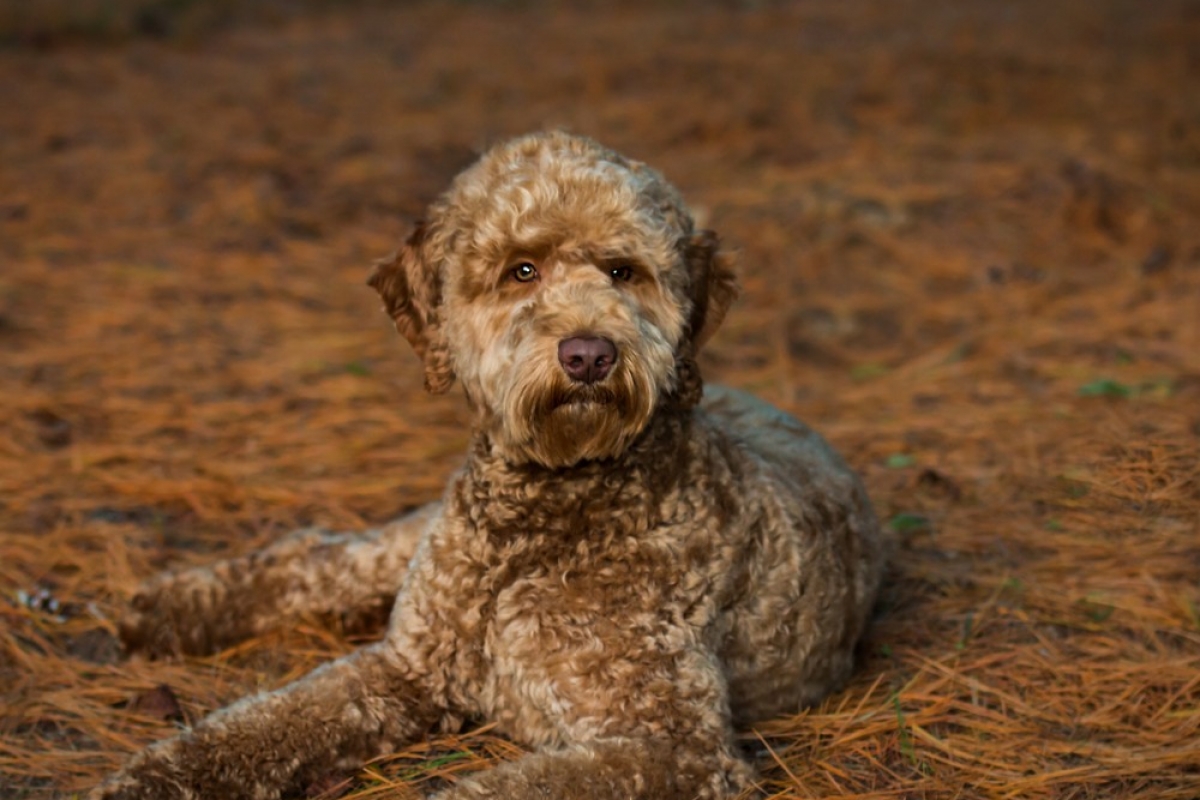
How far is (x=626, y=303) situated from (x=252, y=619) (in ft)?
6.27

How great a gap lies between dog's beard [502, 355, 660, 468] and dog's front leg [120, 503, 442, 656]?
44.3 inches

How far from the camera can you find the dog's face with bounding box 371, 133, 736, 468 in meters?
3.40

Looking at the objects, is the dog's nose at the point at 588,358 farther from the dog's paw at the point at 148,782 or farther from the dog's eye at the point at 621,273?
the dog's paw at the point at 148,782

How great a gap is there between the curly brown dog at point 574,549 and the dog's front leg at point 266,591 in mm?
675

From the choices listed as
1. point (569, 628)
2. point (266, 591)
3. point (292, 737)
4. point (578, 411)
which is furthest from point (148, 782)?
point (578, 411)

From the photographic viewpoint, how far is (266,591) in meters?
4.62

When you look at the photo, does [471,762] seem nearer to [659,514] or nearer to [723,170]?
[659,514]

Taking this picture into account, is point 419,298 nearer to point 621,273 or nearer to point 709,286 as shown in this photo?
point 621,273

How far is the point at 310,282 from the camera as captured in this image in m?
8.00

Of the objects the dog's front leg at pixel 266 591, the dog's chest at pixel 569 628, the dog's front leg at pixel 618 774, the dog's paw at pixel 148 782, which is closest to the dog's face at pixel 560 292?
the dog's chest at pixel 569 628

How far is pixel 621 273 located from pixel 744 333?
397cm

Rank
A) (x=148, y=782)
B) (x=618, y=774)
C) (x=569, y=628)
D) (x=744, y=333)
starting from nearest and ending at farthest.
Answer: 1. (x=618, y=774)
2. (x=148, y=782)
3. (x=569, y=628)
4. (x=744, y=333)

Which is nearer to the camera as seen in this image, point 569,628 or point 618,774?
point 618,774

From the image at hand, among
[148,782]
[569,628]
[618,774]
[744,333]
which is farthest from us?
[744,333]
